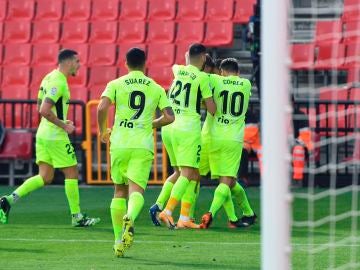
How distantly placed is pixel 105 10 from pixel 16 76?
1.88 meters

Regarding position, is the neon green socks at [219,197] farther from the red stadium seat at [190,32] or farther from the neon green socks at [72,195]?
the red stadium seat at [190,32]

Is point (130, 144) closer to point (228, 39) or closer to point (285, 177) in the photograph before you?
point (285, 177)

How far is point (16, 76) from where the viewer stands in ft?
65.8

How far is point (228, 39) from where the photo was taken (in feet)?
63.6

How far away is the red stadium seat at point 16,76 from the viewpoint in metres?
20.0

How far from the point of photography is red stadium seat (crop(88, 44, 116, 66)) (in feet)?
65.2

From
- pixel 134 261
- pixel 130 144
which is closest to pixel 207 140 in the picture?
pixel 130 144

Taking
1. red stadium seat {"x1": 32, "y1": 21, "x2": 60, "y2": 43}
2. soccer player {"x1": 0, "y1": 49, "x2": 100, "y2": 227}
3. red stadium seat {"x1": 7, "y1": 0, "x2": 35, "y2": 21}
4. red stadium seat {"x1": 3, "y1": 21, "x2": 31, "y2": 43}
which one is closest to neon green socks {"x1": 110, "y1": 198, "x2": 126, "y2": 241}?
soccer player {"x1": 0, "y1": 49, "x2": 100, "y2": 227}

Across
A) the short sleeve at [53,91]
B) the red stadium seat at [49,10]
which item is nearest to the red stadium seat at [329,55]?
the red stadium seat at [49,10]

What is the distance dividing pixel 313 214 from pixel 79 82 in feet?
21.8

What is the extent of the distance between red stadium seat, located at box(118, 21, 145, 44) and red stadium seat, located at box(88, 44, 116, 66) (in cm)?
25

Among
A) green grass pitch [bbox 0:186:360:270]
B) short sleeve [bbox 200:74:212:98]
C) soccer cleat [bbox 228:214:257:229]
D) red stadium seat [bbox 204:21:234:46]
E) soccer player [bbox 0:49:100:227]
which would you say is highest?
red stadium seat [bbox 204:21:234:46]

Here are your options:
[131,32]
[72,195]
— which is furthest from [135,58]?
[131,32]

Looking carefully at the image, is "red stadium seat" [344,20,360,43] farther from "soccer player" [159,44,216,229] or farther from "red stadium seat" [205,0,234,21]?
"soccer player" [159,44,216,229]
